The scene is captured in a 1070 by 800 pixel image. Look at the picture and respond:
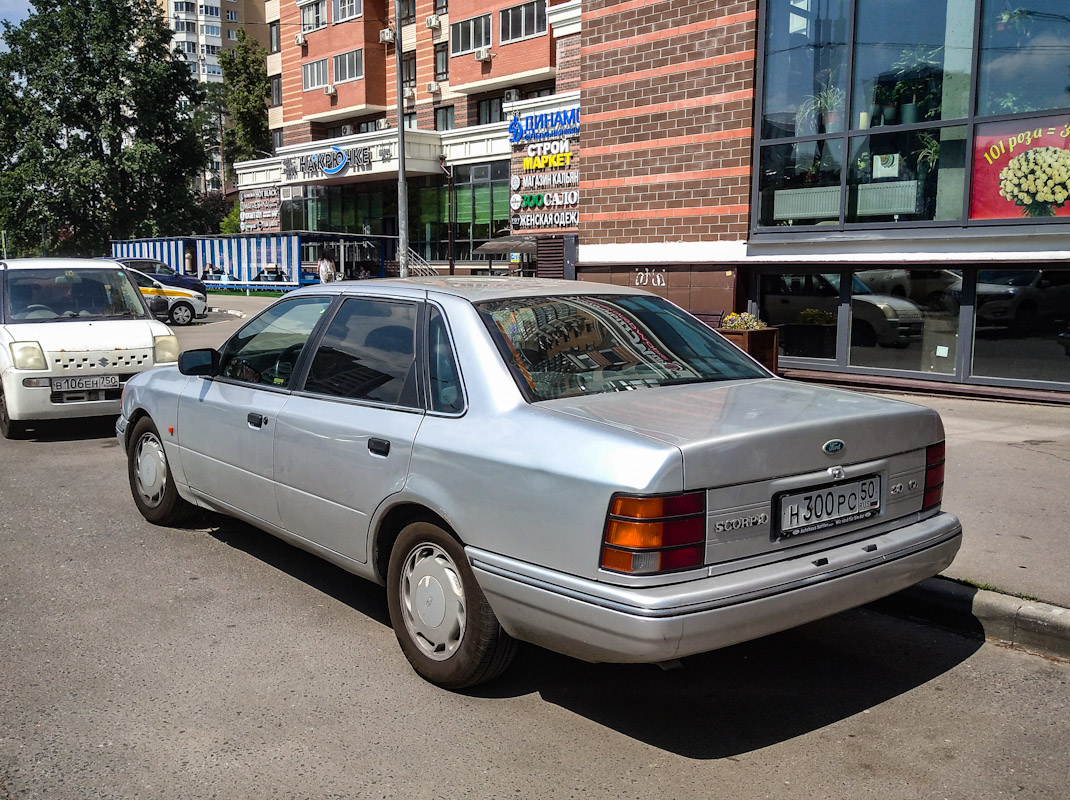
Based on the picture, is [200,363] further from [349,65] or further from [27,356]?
[349,65]

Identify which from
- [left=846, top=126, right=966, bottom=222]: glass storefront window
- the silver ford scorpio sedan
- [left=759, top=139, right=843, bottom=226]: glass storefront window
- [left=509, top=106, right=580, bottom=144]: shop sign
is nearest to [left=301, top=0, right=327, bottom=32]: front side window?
[left=509, top=106, right=580, bottom=144]: shop sign

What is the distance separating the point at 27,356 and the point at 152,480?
12.2ft

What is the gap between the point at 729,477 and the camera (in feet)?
10.4

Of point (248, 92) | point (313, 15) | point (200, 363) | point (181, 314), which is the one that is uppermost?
point (313, 15)

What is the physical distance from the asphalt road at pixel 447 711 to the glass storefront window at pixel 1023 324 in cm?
757

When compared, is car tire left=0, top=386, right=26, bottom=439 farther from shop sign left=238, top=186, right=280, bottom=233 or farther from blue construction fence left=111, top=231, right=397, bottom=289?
shop sign left=238, top=186, right=280, bottom=233

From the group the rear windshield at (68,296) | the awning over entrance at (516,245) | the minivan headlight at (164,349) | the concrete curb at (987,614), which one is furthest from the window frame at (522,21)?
the concrete curb at (987,614)

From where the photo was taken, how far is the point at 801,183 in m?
12.8

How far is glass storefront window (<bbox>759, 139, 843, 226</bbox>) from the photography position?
1253 cm

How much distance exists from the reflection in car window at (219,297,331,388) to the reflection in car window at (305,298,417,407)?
0.79 feet

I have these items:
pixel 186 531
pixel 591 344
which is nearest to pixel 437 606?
pixel 591 344

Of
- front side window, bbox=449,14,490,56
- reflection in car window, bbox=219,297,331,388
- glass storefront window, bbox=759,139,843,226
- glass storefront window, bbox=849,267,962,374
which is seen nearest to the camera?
reflection in car window, bbox=219,297,331,388

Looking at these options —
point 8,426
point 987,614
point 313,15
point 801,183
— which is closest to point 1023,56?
point 801,183

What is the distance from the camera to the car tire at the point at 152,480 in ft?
19.6
